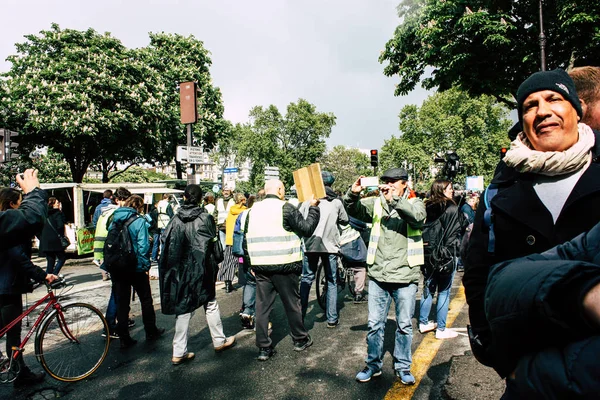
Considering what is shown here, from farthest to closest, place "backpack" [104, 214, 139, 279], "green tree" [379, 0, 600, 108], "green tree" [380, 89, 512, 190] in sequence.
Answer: "green tree" [380, 89, 512, 190]
"green tree" [379, 0, 600, 108]
"backpack" [104, 214, 139, 279]

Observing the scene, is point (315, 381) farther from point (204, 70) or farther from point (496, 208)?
point (204, 70)

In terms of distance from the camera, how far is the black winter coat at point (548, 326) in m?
0.75

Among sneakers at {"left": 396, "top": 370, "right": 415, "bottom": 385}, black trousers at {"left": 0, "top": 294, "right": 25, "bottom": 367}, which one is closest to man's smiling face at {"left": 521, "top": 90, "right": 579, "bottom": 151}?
sneakers at {"left": 396, "top": 370, "right": 415, "bottom": 385}

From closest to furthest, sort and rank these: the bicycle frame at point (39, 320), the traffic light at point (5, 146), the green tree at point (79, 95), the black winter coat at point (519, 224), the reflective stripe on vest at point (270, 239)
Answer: the black winter coat at point (519, 224) < the bicycle frame at point (39, 320) < the reflective stripe on vest at point (270, 239) < the traffic light at point (5, 146) < the green tree at point (79, 95)

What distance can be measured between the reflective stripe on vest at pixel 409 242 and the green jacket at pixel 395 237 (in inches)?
1.2

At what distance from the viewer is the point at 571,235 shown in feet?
4.33

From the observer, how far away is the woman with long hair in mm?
4781

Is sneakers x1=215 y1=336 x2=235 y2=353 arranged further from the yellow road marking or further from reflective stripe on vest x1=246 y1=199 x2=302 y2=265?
the yellow road marking

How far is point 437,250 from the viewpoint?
15.7 ft

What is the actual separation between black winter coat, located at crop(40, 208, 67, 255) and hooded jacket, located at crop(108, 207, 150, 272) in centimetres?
441

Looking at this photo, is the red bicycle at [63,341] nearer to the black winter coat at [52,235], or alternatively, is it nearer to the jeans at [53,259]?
the black winter coat at [52,235]

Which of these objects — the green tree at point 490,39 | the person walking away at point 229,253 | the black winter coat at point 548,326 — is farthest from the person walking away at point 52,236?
the green tree at point 490,39

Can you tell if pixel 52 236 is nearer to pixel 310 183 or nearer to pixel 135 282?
pixel 135 282

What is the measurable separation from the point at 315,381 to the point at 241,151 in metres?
54.2
